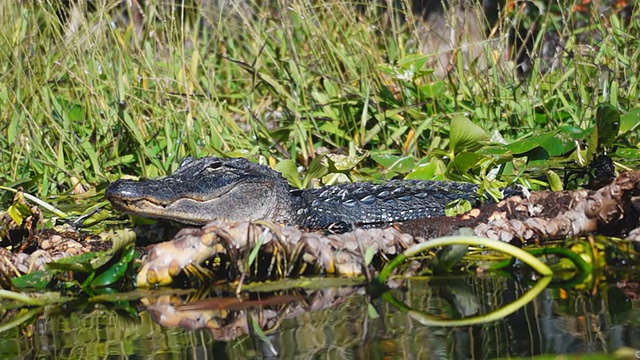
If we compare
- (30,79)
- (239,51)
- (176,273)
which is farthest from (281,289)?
(239,51)

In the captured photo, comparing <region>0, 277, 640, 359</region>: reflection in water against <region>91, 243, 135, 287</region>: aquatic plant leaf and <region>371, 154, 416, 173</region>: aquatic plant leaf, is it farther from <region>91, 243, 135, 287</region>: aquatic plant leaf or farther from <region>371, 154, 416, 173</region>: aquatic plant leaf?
<region>371, 154, 416, 173</region>: aquatic plant leaf

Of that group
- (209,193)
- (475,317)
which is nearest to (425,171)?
(209,193)

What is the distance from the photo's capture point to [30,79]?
19.0ft

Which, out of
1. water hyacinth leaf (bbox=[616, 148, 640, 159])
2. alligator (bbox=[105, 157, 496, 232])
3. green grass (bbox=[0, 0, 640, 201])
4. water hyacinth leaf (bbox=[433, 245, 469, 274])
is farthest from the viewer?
green grass (bbox=[0, 0, 640, 201])

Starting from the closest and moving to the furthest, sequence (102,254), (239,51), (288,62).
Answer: (102,254), (288,62), (239,51)

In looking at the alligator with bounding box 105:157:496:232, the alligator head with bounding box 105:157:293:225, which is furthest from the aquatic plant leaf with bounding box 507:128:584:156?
the alligator head with bounding box 105:157:293:225

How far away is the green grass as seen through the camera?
5.68 m

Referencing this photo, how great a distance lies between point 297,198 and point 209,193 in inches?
20.5

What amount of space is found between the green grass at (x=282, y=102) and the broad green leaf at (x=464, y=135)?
1.29 feet

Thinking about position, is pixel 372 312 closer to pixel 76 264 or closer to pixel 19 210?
pixel 76 264

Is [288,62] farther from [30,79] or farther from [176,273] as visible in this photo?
[176,273]

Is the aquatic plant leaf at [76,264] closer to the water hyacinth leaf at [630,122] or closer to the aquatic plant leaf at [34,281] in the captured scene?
the aquatic plant leaf at [34,281]

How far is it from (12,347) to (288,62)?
3.90 m

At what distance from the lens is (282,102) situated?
20.5 feet
